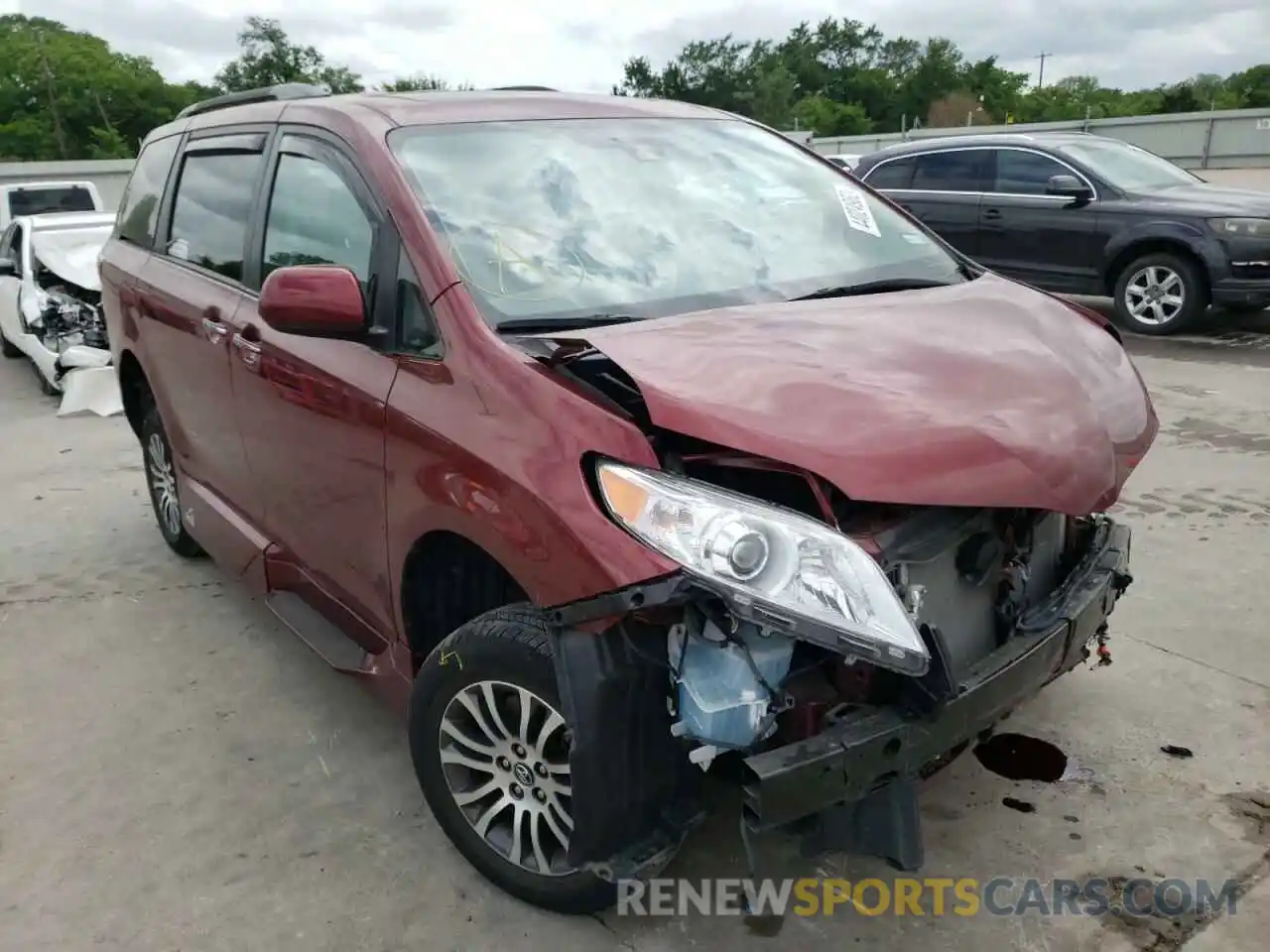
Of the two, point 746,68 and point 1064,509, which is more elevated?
point 746,68

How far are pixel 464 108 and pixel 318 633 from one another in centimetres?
166

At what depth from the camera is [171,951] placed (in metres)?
2.49

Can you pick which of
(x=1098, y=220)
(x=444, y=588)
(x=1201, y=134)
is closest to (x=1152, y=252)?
(x=1098, y=220)

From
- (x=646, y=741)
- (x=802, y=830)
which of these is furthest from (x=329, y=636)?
(x=802, y=830)

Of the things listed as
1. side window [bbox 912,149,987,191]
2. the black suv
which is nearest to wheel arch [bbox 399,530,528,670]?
the black suv

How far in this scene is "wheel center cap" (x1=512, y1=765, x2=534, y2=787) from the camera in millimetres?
2418

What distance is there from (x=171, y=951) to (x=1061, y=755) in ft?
8.09

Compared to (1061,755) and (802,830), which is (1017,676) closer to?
(802,830)

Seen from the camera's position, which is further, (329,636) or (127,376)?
(127,376)

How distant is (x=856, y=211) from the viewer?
11.2 feet

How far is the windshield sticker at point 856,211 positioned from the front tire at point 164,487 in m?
3.10

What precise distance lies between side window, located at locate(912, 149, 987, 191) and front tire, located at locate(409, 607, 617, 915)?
8.82 meters

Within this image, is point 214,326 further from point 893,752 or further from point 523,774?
point 893,752

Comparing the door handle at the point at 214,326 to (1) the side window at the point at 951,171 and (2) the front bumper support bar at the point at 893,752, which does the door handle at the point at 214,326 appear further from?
(1) the side window at the point at 951,171
